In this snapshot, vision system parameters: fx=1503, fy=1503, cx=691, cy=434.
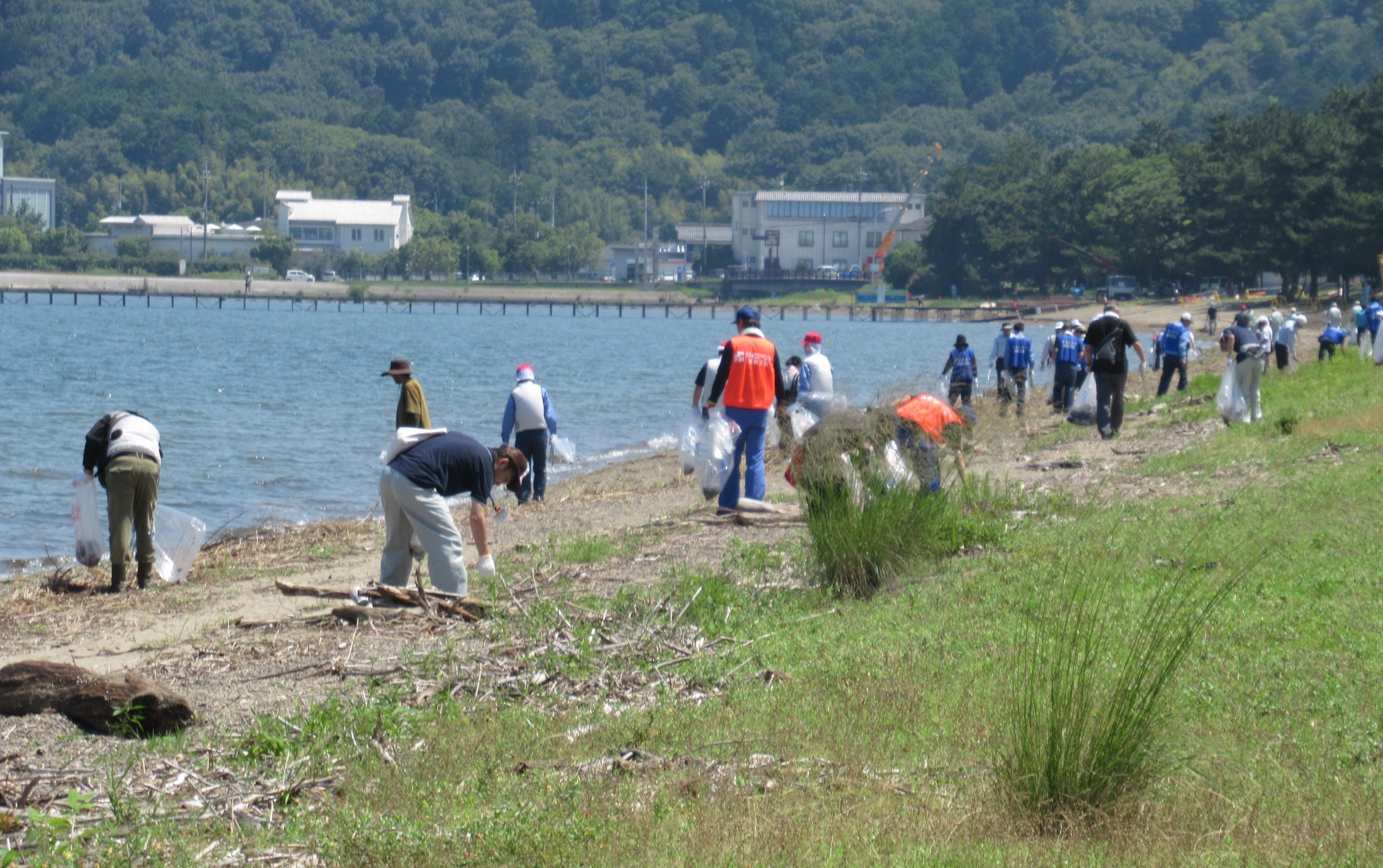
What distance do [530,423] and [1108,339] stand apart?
657 cm

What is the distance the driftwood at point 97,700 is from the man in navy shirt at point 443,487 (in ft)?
7.35

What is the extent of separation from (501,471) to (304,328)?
8361cm

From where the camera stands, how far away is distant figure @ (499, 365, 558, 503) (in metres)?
15.6

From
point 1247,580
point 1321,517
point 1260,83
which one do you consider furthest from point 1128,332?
point 1260,83

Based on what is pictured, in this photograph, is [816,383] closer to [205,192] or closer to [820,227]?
[820,227]

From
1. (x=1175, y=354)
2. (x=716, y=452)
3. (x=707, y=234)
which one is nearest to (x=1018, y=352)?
(x=1175, y=354)

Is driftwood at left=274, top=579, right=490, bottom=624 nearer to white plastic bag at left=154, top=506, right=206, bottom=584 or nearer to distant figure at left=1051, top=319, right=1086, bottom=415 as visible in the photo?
white plastic bag at left=154, top=506, right=206, bottom=584

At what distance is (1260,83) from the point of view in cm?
19725

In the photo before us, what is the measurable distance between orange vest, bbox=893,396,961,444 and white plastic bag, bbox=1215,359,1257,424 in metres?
7.72

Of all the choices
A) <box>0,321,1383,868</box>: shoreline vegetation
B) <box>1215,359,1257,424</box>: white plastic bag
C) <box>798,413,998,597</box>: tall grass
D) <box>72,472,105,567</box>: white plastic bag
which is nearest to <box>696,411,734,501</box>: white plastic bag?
<box>0,321,1383,868</box>: shoreline vegetation

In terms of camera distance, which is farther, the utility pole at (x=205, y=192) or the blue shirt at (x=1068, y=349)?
the utility pole at (x=205, y=192)

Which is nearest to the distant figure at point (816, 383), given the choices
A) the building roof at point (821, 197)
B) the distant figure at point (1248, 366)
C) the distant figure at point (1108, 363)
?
the distant figure at point (1108, 363)

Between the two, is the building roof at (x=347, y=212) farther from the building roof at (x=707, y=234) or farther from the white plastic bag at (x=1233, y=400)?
the white plastic bag at (x=1233, y=400)

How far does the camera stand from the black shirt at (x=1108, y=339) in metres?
16.9
